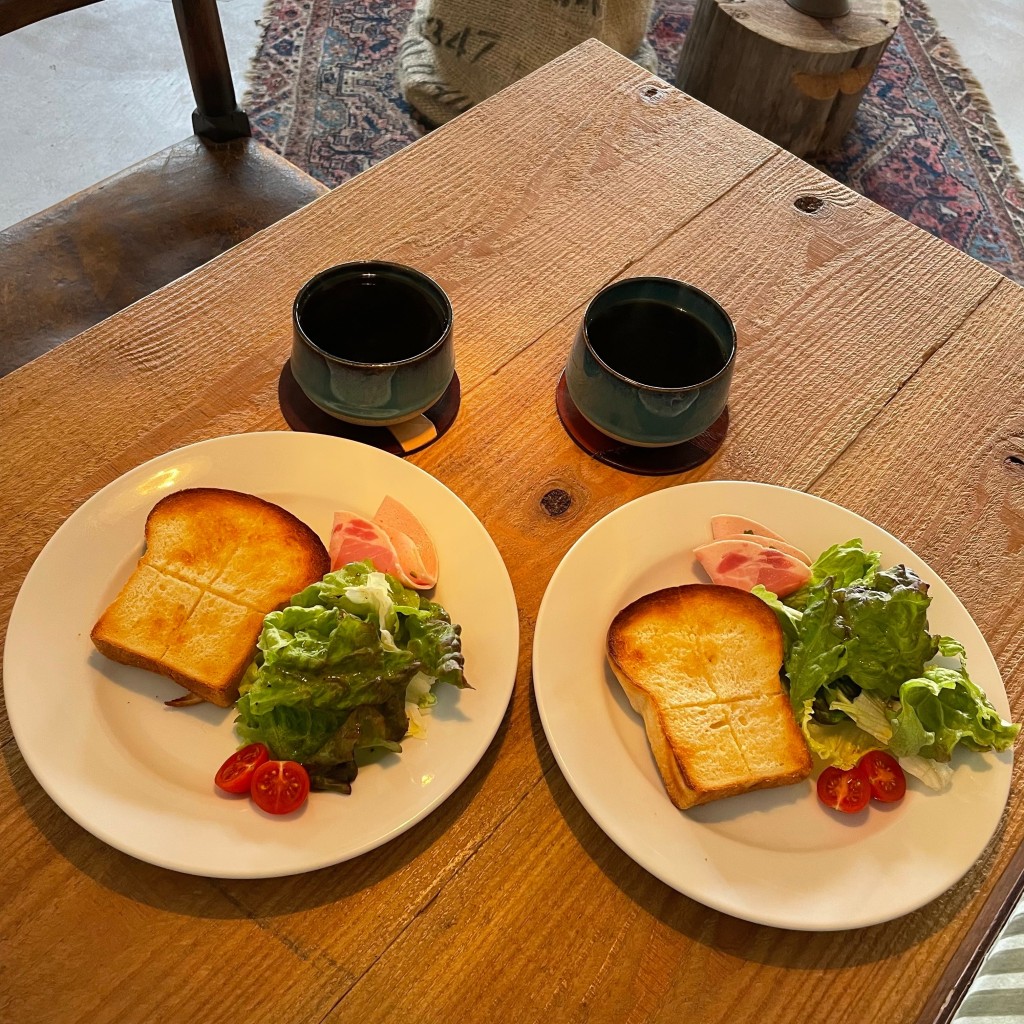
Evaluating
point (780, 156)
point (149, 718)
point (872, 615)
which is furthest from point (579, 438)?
point (780, 156)

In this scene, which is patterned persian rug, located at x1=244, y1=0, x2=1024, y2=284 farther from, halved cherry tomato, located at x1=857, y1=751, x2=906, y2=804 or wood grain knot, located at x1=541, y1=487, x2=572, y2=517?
halved cherry tomato, located at x1=857, y1=751, x2=906, y2=804

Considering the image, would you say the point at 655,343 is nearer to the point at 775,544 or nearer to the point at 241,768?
the point at 775,544

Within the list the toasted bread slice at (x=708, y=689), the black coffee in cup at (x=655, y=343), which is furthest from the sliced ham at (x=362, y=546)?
the black coffee in cup at (x=655, y=343)

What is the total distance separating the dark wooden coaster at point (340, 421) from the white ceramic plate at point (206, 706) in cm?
9

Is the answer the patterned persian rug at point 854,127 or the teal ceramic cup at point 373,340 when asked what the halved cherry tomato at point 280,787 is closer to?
the teal ceramic cup at point 373,340

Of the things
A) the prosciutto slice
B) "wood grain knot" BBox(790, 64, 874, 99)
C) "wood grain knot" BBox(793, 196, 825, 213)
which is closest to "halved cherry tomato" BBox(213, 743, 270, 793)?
the prosciutto slice

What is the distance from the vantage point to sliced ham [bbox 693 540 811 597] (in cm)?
Answer: 106

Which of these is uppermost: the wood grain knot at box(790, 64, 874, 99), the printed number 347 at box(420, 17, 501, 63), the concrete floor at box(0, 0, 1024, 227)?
the wood grain knot at box(790, 64, 874, 99)

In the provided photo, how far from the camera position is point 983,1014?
88 cm

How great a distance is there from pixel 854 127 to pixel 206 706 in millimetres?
3276

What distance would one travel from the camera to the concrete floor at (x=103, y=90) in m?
3.05

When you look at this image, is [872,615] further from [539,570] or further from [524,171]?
[524,171]

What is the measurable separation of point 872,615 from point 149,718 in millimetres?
761

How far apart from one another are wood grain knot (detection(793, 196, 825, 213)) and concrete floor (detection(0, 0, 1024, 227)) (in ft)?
7.80
